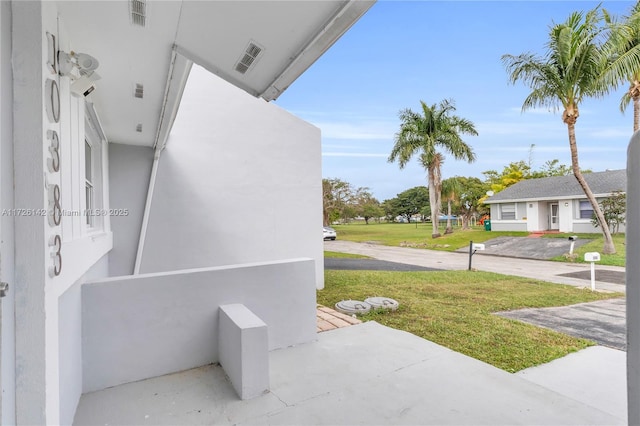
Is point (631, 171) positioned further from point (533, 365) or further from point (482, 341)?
point (482, 341)

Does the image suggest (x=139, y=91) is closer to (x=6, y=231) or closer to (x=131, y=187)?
(x=6, y=231)

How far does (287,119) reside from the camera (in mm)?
7473

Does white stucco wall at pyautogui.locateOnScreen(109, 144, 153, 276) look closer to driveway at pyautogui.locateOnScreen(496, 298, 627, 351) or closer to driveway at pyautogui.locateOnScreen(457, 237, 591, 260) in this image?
driveway at pyautogui.locateOnScreen(496, 298, 627, 351)

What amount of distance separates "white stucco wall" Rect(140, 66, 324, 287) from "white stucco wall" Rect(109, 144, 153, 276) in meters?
0.20

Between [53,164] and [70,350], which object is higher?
[53,164]

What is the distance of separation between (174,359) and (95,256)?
1.31 m

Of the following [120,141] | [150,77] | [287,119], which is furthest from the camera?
[287,119]

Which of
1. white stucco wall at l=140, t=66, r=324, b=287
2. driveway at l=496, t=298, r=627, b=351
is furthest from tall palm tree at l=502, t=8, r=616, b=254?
white stucco wall at l=140, t=66, r=324, b=287

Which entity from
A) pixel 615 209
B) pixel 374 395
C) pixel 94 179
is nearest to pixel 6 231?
pixel 374 395

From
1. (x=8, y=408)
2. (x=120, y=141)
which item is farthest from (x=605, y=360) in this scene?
(x=120, y=141)

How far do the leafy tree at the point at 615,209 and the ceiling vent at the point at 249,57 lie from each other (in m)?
20.1

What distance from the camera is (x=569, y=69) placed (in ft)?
41.2

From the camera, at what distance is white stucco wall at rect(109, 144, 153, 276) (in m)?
5.25

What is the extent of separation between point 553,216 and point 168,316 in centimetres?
2448
